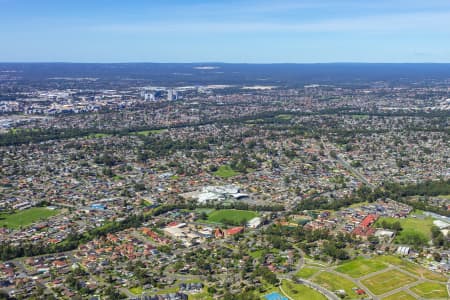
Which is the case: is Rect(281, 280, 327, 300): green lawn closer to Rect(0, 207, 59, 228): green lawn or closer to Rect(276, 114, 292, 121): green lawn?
Rect(0, 207, 59, 228): green lawn

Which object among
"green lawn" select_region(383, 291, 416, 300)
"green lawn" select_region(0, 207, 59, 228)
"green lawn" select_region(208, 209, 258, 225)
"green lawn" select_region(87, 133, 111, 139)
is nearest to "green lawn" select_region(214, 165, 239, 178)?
"green lawn" select_region(208, 209, 258, 225)

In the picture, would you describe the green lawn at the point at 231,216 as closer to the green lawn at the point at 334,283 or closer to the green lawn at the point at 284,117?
the green lawn at the point at 334,283

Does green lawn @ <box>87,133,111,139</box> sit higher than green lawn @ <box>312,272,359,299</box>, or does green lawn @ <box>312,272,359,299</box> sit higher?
green lawn @ <box>87,133,111,139</box>

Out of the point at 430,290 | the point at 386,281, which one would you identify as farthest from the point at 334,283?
the point at 430,290

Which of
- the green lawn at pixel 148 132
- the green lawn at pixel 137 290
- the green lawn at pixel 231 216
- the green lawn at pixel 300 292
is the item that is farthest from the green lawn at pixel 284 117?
the green lawn at pixel 137 290

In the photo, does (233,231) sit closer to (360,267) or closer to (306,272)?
(306,272)

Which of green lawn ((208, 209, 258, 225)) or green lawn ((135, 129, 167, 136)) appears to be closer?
green lawn ((208, 209, 258, 225))

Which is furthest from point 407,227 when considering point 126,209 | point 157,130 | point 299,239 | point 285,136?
point 157,130
